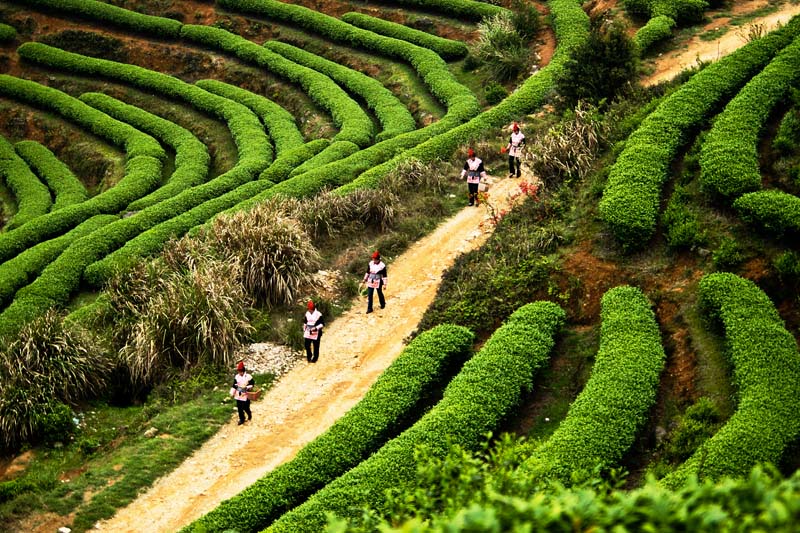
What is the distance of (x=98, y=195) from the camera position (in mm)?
40906

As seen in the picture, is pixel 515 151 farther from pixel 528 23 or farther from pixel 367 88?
pixel 528 23

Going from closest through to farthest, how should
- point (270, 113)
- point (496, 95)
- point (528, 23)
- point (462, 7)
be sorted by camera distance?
point (496, 95), point (528, 23), point (270, 113), point (462, 7)

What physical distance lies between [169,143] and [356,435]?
28.7 m

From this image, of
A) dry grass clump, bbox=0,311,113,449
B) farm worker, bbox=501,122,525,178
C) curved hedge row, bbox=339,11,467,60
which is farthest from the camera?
curved hedge row, bbox=339,11,467,60

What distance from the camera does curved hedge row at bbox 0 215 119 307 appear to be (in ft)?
106

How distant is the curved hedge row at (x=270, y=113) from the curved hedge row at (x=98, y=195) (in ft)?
16.4

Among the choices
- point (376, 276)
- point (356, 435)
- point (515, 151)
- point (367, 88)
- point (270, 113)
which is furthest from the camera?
point (270, 113)

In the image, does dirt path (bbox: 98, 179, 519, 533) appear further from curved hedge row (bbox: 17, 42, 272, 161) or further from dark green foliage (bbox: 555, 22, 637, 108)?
curved hedge row (bbox: 17, 42, 272, 161)

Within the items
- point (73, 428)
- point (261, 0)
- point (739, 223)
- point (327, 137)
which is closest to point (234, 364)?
point (73, 428)

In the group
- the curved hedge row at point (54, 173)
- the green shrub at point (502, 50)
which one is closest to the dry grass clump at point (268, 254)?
the curved hedge row at point (54, 173)

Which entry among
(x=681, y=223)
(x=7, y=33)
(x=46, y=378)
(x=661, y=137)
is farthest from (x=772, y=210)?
(x=7, y=33)

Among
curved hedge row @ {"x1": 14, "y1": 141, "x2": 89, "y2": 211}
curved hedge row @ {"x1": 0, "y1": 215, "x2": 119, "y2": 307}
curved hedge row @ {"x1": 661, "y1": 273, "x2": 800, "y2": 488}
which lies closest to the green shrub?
curved hedge row @ {"x1": 0, "y1": 215, "x2": 119, "y2": 307}

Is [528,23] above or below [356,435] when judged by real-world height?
above

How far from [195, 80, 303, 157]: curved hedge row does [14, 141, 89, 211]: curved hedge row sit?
8459 mm
